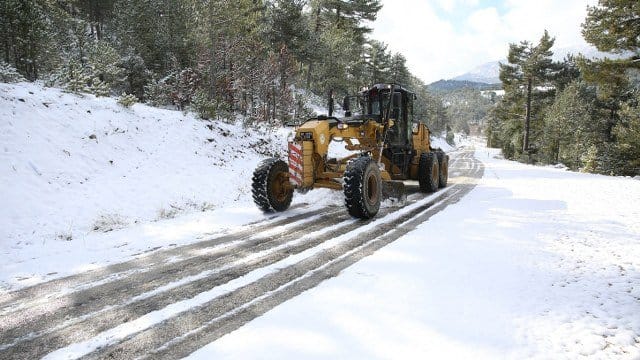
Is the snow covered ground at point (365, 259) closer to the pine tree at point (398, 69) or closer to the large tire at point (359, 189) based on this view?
the large tire at point (359, 189)

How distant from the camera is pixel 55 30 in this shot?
2259cm

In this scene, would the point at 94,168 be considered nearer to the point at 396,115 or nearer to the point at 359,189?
the point at 359,189

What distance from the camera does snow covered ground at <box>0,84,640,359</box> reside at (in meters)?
2.83

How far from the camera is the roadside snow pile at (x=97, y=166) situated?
22.6ft

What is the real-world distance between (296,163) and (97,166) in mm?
5258

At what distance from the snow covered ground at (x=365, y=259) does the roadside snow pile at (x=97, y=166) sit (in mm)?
39

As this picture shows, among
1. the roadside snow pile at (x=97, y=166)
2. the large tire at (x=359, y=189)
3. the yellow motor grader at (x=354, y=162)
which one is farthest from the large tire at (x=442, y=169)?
the roadside snow pile at (x=97, y=166)

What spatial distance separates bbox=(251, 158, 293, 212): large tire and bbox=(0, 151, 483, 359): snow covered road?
4.40 ft

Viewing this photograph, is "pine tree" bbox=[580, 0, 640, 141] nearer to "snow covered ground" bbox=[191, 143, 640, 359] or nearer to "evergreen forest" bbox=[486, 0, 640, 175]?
"evergreen forest" bbox=[486, 0, 640, 175]

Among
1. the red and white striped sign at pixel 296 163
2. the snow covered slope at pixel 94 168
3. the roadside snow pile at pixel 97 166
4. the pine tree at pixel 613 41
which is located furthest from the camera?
the pine tree at pixel 613 41

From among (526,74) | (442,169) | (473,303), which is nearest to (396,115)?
(442,169)

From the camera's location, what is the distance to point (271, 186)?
7.46m

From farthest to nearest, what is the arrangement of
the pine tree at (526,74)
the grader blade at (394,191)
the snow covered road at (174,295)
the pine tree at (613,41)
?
the pine tree at (526,74) → the pine tree at (613,41) → the grader blade at (394,191) → the snow covered road at (174,295)

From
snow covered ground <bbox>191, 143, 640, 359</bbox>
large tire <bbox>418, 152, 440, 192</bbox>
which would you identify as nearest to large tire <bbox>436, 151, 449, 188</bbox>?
large tire <bbox>418, 152, 440, 192</bbox>
